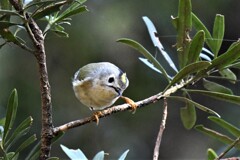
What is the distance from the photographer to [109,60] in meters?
2.92

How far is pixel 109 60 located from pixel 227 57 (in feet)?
6.67

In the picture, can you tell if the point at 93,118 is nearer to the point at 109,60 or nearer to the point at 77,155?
the point at 77,155

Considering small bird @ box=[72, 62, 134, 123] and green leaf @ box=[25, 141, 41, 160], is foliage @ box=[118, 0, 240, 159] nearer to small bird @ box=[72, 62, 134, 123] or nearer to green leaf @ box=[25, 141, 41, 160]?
small bird @ box=[72, 62, 134, 123]

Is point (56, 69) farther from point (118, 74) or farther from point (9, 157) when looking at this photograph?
point (9, 157)

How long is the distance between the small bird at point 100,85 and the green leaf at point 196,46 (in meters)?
0.25

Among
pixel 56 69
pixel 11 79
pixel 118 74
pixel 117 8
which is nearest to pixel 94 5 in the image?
pixel 117 8

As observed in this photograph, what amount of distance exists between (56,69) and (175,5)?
815 mm

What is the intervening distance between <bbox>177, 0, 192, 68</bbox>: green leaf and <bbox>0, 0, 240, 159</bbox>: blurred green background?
5.77ft

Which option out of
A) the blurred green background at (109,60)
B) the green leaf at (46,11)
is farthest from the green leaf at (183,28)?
the blurred green background at (109,60)

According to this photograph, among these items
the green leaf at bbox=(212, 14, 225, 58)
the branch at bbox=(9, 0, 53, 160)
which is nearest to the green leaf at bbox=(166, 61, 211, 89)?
the green leaf at bbox=(212, 14, 225, 58)

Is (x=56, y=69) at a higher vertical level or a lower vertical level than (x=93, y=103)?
lower

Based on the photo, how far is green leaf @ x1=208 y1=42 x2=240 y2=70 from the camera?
0.88m

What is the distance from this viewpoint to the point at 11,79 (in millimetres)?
2727

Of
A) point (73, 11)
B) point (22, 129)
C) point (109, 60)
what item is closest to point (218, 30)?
point (73, 11)
